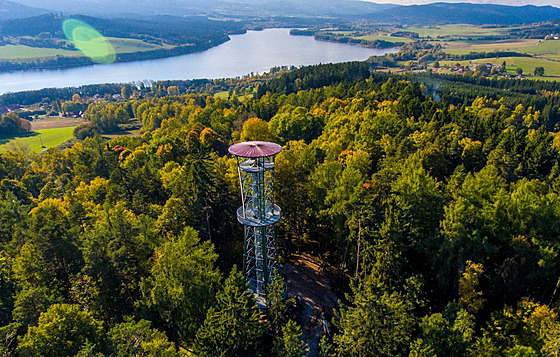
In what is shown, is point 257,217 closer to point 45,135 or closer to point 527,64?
point 45,135

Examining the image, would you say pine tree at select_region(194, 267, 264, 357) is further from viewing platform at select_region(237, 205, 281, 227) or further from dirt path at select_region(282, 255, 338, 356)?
dirt path at select_region(282, 255, 338, 356)

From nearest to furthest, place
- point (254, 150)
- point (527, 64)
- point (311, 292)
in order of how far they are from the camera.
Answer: point (254, 150) → point (311, 292) → point (527, 64)

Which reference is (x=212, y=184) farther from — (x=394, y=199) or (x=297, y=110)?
(x=297, y=110)

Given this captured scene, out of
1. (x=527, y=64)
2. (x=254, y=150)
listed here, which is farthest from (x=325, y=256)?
(x=527, y=64)

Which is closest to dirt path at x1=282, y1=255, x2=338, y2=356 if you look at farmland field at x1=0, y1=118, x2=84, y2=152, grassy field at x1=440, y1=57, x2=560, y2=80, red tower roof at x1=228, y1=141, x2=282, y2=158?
red tower roof at x1=228, y1=141, x2=282, y2=158

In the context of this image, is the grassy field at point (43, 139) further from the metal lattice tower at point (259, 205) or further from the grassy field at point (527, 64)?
the grassy field at point (527, 64)

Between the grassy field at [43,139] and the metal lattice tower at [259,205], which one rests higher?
the metal lattice tower at [259,205]

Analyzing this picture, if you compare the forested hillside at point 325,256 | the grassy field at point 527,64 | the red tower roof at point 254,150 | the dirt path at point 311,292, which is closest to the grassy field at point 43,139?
the forested hillside at point 325,256
